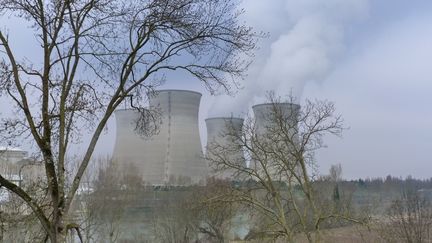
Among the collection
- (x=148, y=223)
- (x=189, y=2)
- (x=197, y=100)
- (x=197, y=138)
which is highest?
(x=197, y=100)

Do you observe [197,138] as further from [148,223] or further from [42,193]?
[42,193]

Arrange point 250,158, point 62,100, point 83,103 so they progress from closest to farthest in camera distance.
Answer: point 62,100, point 83,103, point 250,158

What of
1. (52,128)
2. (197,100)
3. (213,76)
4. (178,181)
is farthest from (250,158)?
(178,181)

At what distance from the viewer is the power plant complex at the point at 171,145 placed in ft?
96.1

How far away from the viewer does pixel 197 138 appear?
31812 millimetres

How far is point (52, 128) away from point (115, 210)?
78.1 feet

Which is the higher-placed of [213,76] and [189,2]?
[189,2]

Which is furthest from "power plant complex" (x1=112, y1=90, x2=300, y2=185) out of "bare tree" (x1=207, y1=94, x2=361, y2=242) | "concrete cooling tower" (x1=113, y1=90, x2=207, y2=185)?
"bare tree" (x1=207, y1=94, x2=361, y2=242)

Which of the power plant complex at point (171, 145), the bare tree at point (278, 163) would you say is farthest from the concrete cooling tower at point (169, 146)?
the bare tree at point (278, 163)

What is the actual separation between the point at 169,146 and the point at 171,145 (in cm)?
13

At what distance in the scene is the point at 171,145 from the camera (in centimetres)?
3050

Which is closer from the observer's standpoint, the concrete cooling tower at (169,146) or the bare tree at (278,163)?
the bare tree at (278,163)

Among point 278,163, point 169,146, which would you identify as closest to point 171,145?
point 169,146

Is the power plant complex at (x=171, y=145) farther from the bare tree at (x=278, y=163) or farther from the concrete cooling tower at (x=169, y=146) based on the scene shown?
the bare tree at (x=278, y=163)
